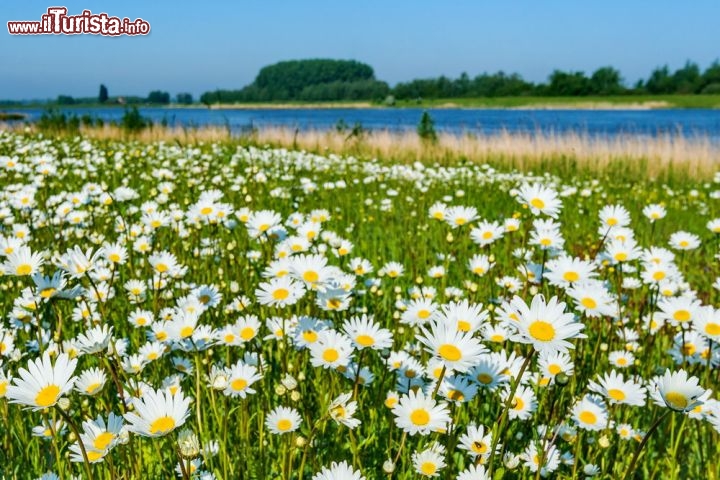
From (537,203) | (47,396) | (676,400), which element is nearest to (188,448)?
(47,396)

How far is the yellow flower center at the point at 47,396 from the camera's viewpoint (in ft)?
3.69

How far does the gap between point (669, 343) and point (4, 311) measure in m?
3.35

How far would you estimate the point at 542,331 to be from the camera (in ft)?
3.87

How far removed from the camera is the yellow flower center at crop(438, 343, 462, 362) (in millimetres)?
1229

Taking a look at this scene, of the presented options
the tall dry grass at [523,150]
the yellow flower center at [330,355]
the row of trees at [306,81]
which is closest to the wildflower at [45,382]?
the yellow flower center at [330,355]

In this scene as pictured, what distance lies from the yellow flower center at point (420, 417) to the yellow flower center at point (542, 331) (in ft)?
1.13

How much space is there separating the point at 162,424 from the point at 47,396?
285 mm

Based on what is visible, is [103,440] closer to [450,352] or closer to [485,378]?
[450,352]

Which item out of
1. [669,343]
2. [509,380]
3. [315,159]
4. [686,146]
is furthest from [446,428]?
[686,146]

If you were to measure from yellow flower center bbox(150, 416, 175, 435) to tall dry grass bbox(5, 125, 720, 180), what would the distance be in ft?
29.6

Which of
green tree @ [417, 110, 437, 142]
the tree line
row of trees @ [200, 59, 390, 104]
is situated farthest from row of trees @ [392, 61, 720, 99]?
green tree @ [417, 110, 437, 142]

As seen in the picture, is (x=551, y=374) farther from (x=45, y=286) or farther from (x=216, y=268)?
(x=216, y=268)

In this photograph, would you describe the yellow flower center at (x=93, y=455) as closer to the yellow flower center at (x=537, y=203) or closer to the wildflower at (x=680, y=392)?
the wildflower at (x=680, y=392)

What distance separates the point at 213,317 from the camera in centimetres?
227
